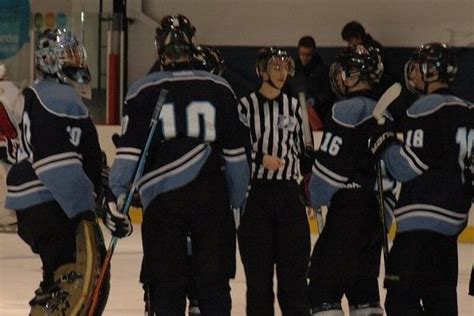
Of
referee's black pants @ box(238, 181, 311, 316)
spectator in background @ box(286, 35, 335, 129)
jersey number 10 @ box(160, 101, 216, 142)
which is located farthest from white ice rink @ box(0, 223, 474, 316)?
jersey number 10 @ box(160, 101, 216, 142)

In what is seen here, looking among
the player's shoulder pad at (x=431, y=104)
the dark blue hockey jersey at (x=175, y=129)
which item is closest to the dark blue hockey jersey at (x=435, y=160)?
the player's shoulder pad at (x=431, y=104)

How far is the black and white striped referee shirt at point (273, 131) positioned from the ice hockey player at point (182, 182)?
853 mm

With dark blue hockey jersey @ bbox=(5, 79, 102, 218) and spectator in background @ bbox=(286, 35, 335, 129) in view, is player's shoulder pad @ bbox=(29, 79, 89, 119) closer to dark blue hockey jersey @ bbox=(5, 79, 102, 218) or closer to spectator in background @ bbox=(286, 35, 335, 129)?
dark blue hockey jersey @ bbox=(5, 79, 102, 218)

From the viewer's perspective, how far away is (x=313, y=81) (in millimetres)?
9609

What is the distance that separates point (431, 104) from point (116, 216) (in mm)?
1099

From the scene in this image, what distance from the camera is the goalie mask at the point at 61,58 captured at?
453 cm

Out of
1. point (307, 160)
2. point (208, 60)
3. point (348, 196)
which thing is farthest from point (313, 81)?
point (348, 196)

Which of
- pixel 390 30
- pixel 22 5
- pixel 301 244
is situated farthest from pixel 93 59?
pixel 301 244

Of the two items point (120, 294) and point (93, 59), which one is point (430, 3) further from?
point (120, 294)

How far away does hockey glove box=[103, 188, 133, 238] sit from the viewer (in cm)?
423

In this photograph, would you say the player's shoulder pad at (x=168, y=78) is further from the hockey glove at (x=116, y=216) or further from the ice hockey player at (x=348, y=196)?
the ice hockey player at (x=348, y=196)

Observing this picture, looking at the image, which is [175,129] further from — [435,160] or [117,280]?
[117,280]

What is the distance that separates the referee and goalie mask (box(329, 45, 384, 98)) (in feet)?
1.43

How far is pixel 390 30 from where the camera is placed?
11180 mm
